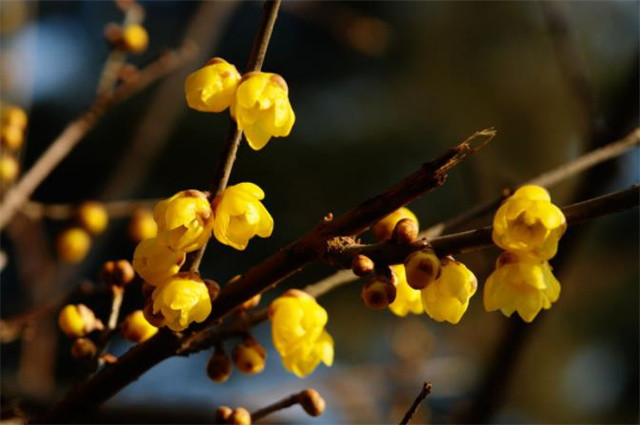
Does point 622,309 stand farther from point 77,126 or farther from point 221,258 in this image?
point 77,126

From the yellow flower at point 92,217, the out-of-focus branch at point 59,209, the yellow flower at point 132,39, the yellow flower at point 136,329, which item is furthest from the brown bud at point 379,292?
the yellow flower at point 92,217

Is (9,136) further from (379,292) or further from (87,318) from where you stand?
(379,292)

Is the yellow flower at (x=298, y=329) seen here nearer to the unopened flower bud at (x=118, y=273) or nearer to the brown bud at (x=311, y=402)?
the brown bud at (x=311, y=402)

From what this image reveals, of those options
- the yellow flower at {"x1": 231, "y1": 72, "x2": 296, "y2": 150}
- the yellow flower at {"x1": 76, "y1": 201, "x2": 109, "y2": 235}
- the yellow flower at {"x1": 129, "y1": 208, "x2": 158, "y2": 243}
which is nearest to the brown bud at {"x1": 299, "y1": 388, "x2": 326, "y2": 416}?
the yellow flower at {"x1": 231, "y1": 72, "x2": 296, "y2": 150}

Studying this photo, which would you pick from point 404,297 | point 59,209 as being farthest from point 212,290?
point 59,209

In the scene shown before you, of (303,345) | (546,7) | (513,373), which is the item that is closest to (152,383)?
(513,373)

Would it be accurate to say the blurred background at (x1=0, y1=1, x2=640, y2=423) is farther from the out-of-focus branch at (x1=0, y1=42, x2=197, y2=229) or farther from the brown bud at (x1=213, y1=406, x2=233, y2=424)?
the brown bud at (x1=213, y1=406, x2=233, y2=424)
